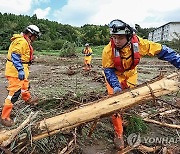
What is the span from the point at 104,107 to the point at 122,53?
100 cm

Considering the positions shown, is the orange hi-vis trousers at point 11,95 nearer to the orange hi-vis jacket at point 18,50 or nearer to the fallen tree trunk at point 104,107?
the orange hi-vis jacket at point 18,50

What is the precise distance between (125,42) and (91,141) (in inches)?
60.4

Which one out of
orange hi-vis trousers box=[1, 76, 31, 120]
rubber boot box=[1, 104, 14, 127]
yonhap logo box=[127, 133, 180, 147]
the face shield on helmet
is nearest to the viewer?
the face shield on helmet

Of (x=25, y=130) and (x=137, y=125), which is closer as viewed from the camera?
(x=25, y=130)

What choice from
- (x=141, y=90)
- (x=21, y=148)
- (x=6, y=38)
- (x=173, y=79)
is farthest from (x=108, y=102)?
(x=6, y=38)

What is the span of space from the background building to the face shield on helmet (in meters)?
56.2

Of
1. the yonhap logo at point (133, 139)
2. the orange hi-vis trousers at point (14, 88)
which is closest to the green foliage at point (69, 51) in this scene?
the orange hi-vis trousers at point (14, 88)

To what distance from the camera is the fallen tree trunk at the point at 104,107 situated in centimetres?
366

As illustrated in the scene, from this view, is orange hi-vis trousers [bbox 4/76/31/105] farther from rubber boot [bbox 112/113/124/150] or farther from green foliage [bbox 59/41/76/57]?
green foliage [bbox 59/41/76/57]

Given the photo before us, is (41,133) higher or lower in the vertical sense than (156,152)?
higher

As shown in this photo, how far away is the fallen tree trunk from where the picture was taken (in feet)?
12.0

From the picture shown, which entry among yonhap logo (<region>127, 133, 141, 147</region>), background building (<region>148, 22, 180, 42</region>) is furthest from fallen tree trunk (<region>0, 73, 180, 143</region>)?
background building (<region>148, 22, 180, 42</region>)

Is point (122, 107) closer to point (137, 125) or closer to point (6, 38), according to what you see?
point (137, 125)

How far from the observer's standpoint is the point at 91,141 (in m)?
4.64
